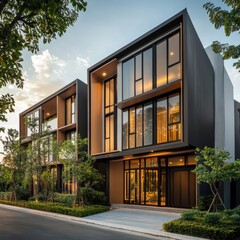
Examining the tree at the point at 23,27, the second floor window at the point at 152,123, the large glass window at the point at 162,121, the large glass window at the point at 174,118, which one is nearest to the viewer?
the tree at the point at 23,27

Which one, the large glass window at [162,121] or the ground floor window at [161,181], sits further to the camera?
the ground floor window at [161,181]

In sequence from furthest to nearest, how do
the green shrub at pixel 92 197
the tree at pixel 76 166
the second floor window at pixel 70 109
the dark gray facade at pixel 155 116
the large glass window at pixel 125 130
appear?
the second floor window at pixel 70 109 < the green shrub at pixel 92 197 < the large glass window at pixel 125 130 < the tree at pixel 76 166 < the dark gray facade at pixel 155 116

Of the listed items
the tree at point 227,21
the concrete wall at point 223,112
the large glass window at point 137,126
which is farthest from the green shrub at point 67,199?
the tree at point 227,21

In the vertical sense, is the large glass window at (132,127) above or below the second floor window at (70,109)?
below

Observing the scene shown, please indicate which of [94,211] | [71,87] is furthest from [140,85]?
[71,87]

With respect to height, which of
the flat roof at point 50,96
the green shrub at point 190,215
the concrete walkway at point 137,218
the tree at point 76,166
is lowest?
the concrete walkway at point 137,218

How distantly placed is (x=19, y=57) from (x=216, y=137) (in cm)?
1822

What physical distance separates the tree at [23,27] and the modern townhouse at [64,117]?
2081cm

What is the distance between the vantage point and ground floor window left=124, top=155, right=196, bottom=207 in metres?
20.6

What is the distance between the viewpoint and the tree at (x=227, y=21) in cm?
1147

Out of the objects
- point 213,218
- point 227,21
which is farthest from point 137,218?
point 227,21

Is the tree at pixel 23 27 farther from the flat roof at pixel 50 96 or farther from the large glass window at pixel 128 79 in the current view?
the flat roof at pixel 50 96

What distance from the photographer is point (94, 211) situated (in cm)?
2052

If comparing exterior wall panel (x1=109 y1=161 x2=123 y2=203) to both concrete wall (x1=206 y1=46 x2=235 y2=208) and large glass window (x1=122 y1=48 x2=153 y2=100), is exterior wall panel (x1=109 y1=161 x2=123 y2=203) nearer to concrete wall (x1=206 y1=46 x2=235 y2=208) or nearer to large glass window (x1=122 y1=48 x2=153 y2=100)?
large glass window (x1=122 y1=48 x2=153 y2=100)
